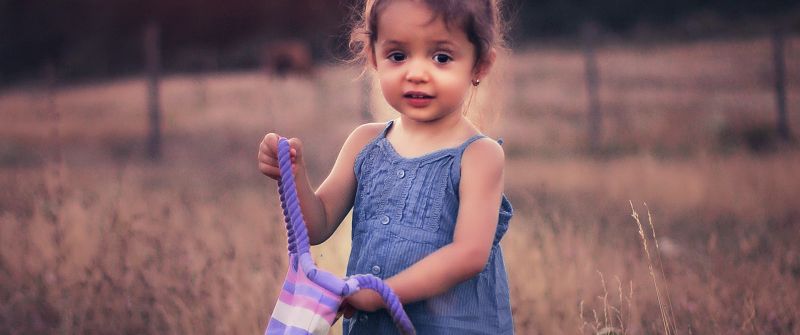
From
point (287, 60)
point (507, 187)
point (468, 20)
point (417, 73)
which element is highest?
point (468, 20)

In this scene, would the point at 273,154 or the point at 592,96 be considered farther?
the point at 592,96

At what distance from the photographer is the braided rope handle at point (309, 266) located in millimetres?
1778

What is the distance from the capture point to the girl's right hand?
193 centimetres

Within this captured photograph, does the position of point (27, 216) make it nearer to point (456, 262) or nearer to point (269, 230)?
point (269, 230)

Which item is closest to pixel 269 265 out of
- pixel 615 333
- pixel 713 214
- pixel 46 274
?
pixel 46 274

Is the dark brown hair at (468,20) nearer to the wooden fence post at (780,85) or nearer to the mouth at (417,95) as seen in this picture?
the mouth at (417,95)

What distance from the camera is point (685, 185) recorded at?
6.75m

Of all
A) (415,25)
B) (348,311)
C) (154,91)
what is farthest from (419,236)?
(154,91)

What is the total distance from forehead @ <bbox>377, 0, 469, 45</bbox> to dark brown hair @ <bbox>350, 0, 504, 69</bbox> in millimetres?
10

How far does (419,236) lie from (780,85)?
28.7 ft

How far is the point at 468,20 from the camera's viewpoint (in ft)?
6.33

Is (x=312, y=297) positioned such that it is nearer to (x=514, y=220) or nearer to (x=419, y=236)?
(x=419, y=236)

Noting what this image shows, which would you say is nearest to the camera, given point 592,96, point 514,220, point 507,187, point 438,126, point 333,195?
point 438,126

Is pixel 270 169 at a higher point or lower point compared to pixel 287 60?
higher
